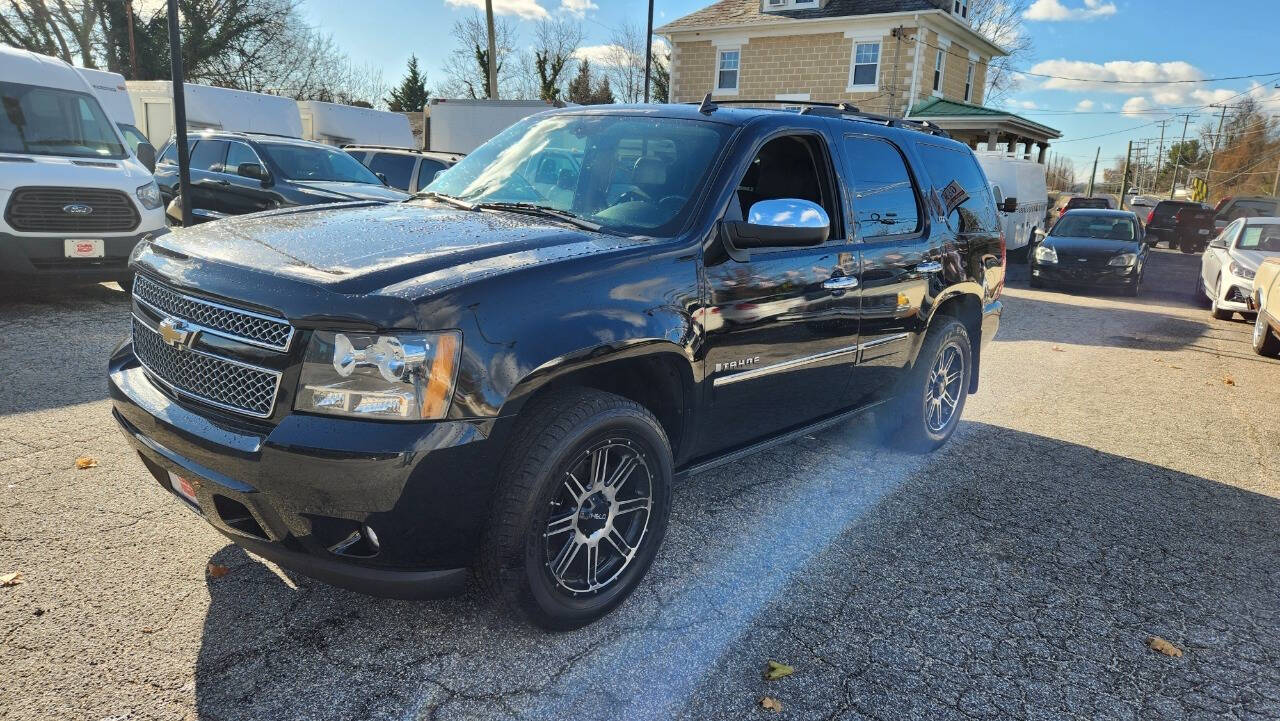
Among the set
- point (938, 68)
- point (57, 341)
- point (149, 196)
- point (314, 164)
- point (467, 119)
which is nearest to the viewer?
point (57, 341)

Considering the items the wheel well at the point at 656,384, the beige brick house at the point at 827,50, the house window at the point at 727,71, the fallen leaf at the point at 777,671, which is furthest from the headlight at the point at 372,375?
the house window at the point at 727,71

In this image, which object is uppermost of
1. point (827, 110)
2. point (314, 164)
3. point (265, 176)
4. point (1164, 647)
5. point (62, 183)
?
point (827, 110)

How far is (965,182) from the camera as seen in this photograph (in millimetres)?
5418

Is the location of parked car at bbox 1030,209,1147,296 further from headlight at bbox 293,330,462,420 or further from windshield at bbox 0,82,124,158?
headlight at bbox 293,330,462,420

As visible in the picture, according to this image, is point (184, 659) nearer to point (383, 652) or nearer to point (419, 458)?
point (383, 652)

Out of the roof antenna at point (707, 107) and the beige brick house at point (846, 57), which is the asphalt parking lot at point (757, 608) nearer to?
the roof antenna at point (707, 107)

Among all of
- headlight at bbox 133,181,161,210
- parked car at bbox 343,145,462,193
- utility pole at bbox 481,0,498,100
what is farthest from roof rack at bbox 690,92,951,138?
utility pole at bbox 481,0,498,100

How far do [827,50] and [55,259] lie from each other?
87.3ft

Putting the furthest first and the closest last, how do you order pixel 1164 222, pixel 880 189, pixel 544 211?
1. pixel 1164 222
2. pixel 880 189
3. pixel 544 211

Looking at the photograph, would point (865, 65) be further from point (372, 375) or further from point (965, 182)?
point (372, 375)

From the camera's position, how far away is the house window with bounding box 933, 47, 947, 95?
29656mm

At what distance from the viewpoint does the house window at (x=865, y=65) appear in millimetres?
28562

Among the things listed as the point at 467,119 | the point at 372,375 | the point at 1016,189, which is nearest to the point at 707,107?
the point at 372,375

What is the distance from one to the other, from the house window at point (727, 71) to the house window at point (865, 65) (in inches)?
171
